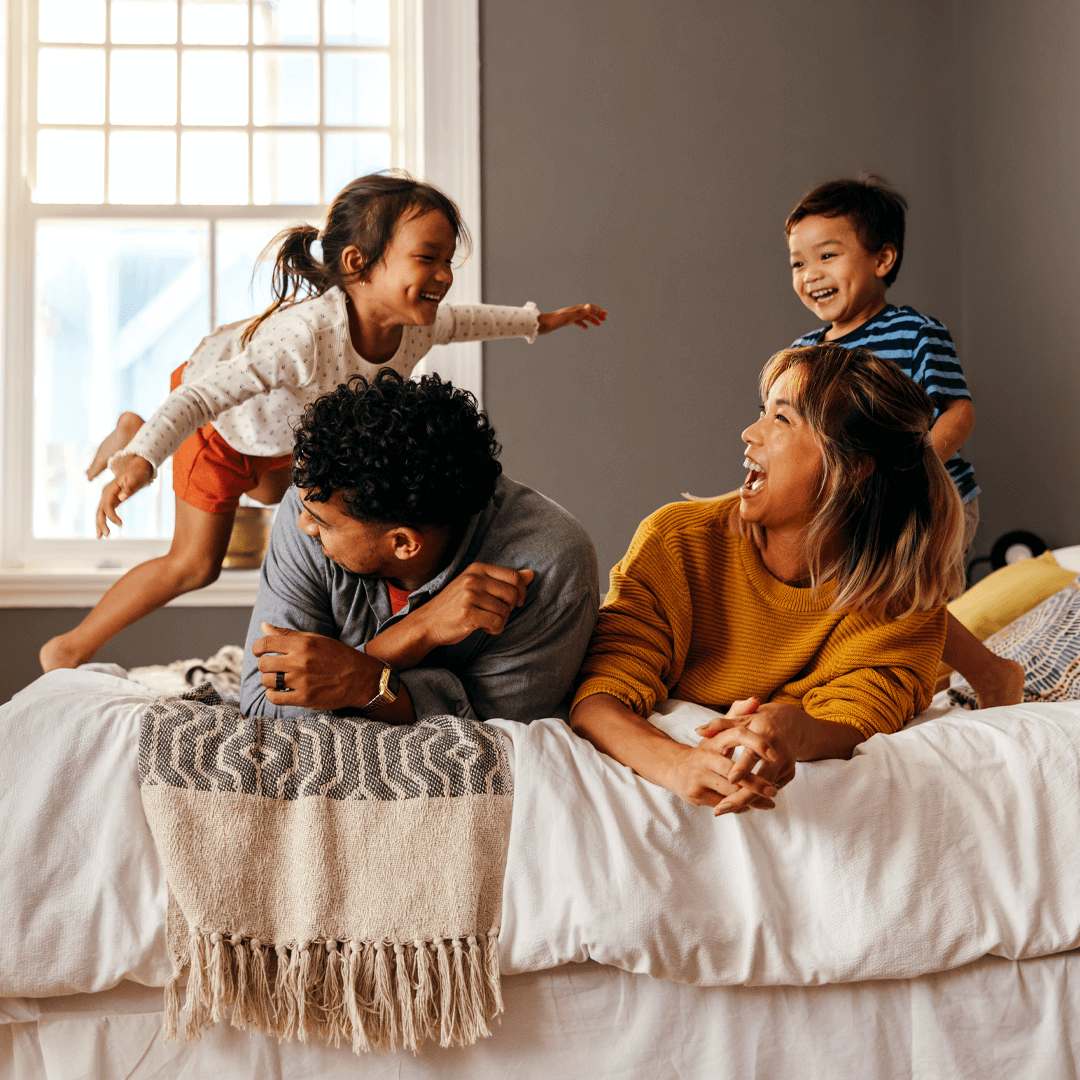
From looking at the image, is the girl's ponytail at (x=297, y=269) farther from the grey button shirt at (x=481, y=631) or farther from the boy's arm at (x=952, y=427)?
the boy's arm at (x=952, y=427)

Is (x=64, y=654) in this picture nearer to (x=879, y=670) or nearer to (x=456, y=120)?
(x=879, y=670)

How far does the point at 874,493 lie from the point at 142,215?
2.89 metres

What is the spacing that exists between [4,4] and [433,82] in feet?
4.78

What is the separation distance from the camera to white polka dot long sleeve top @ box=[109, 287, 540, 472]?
171 centimetres

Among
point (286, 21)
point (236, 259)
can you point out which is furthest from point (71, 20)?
point (236, 259)

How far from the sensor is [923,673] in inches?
53.0

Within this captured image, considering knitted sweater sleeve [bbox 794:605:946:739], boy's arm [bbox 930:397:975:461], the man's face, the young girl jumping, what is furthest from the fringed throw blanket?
boy's arm [bbox 930:397:975:461]

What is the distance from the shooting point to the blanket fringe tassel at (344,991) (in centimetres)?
98

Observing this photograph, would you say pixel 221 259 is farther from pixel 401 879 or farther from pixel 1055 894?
pixel 1055 894

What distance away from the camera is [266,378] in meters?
1.82

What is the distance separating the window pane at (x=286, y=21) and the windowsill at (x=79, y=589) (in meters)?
1.83

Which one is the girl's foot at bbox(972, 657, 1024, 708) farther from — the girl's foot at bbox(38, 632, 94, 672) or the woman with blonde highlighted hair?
the girl's foot at bbox(38, 632, 94, 672)

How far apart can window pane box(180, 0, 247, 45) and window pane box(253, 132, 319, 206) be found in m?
0.35

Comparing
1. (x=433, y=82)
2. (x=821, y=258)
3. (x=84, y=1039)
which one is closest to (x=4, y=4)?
(x=433, y=82)
